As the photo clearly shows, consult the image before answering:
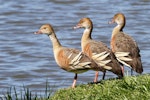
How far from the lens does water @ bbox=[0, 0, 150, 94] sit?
1661cm

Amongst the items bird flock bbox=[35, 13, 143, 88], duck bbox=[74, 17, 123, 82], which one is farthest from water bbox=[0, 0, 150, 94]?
duck bbox=[74, 17, 123, 82]

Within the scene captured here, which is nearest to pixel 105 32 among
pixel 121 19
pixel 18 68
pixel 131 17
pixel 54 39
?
pixel 131 17

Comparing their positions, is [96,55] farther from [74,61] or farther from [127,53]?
[127,53]

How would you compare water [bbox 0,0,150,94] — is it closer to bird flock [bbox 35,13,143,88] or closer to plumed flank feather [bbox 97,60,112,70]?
bird flock [bbox 35,13,143,88]

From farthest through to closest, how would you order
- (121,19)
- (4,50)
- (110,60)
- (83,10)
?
(83,10) < (4,50) < (121,19) < (110,60)

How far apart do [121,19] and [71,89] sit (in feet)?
7.74

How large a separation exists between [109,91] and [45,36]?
32.9 ft

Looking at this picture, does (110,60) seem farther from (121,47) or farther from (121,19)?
(121,19)

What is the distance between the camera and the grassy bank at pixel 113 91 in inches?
380

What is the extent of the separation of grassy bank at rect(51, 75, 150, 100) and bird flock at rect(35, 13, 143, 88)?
0.26m

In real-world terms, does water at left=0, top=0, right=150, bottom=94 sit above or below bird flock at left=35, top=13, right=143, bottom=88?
below

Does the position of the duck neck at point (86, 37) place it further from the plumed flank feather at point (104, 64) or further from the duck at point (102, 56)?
the plumed flank feather at point (104, 64)

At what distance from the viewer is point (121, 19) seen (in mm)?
12680

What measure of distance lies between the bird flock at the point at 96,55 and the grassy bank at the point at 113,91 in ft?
0.84
